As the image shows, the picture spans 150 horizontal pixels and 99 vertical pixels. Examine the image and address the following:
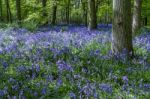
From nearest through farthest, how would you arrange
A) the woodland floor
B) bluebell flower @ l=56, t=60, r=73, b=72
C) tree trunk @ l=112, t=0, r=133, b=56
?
the woodland floor, bluebell flower @ l=56, t=60, r=73, b=72, tree trunk @ l=112, t=0, r=133, b=56

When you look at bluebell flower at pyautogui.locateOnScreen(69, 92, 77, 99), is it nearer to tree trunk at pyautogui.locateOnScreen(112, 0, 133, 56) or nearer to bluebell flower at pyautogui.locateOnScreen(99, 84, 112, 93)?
bluebell flower at pyautogui.locateOnScreen(99, 84, 112, 93)

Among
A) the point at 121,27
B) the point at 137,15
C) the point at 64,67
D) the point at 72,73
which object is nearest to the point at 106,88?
the point at 72,73

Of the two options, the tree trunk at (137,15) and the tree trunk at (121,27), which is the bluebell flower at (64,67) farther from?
the tree trunk at (137,15)

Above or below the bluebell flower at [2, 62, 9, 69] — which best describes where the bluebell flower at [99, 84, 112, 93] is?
below

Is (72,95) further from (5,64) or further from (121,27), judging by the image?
(121,27)

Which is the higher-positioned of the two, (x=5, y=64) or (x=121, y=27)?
(x=121, y=27)

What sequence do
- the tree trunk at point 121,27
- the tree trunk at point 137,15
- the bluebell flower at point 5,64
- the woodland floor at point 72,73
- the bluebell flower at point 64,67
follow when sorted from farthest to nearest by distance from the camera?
the tree trunk at point 137,15, the tree trunk at point 121,27, the bluebell flower at point 5,64, the bluebell flower at point 64,67, the woodland floor at point 72,73

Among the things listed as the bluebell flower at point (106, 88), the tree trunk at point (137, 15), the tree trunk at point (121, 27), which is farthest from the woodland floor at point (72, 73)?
the tree trunk at point (137, 15)

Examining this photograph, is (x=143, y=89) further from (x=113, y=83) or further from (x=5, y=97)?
(x=5, y=97)

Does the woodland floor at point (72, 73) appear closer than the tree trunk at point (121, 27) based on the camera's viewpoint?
Yes

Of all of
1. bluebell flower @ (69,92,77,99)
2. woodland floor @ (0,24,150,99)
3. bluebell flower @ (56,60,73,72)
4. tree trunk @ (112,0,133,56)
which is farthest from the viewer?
tree trunk @ (112,0,133,56)

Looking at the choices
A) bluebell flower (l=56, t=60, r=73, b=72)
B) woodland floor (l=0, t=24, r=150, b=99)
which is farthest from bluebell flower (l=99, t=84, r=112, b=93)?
bluebell flower (l=56, t=60, r=73, b=72)

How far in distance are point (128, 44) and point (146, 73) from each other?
65.8 inches

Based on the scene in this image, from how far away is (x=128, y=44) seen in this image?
8.09m
